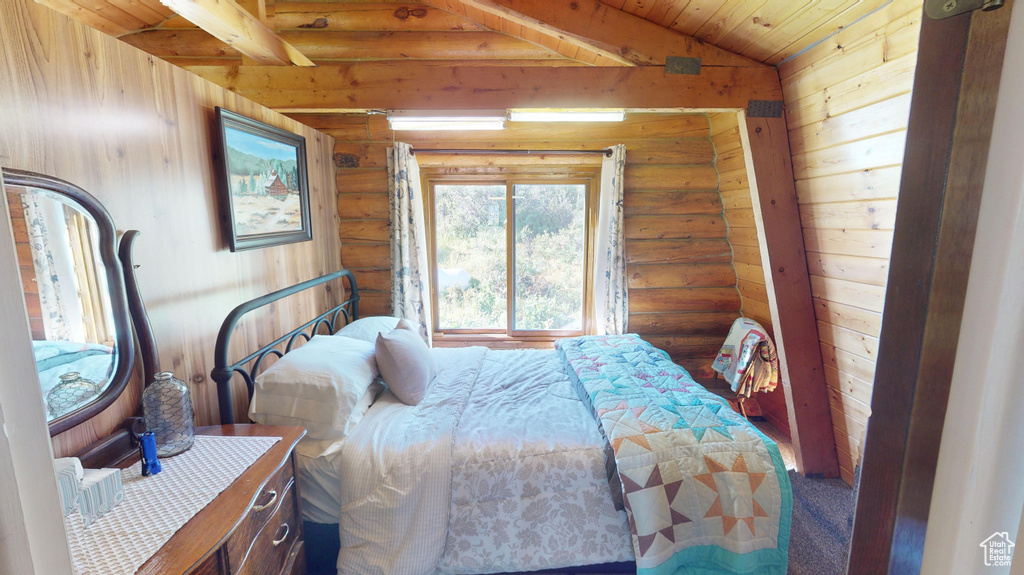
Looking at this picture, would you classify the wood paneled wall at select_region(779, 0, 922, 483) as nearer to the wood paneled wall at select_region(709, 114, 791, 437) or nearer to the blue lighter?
the wood paneled wall at select_region(709, 114, 791, 437)

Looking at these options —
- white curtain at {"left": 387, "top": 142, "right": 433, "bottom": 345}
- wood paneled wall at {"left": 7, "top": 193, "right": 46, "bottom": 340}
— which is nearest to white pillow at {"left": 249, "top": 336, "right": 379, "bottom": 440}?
wood paneled wall at {"left": 7, "top": 193, "right": 46, "bottom": 340}

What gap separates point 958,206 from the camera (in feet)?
1.35

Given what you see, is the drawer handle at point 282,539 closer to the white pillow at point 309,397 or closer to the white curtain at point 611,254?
the white pillow at point 309,397

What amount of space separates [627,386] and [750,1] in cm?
187

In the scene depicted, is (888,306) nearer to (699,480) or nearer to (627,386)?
(699,480)

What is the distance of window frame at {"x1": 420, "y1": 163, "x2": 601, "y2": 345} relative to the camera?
3.64 meters

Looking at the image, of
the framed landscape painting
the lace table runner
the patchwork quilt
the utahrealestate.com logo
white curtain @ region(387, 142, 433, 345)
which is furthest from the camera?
white curtain @ region(387, 142, 433, 345)

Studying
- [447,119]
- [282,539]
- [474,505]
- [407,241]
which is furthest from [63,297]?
[407,241]

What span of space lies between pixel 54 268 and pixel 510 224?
2.93 meters

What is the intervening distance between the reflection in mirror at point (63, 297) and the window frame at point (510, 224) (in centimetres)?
261

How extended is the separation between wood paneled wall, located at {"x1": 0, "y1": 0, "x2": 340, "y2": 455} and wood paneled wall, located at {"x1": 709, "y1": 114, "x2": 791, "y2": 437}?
10.0 feet

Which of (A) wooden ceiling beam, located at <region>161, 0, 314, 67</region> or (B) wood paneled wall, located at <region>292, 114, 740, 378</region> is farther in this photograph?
(B) wood paneled wall, located at <region>292, 114, 740, 378</region>

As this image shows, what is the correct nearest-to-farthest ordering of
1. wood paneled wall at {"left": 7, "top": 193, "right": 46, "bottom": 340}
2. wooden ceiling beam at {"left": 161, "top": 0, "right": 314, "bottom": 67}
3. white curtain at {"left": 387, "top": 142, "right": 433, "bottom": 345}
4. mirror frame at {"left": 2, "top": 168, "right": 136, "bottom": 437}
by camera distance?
1. wood paneled wall at {"left": 7, "top": 193, "right": 46, "bottom": 340}
2. mirror frame at {"left": 2, "top": 168, "right": 136, "bottom": 437}
3. wooden ceiling beam at {"left": 161, "top": 0, "right": 314, "bottom": 67}
4. white curtain at {"left": 387, "top": 142, "right": 433, "bottom": 345}

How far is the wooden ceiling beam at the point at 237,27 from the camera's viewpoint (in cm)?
177
